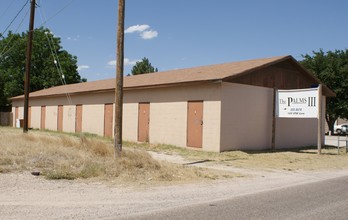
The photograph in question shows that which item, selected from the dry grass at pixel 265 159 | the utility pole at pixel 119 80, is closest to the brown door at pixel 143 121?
the dry grass at pixel 265 159

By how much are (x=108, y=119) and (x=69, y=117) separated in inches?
247

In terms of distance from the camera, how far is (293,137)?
890 inches

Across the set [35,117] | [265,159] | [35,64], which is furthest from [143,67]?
[265,159]

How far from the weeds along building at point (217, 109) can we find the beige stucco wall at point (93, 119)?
133 mm

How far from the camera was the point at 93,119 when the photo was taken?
89.2 ft

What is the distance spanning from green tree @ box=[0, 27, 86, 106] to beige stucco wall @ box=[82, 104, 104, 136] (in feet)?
80.3

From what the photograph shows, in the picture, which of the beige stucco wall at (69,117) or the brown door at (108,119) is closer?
the brown door at (108,119)

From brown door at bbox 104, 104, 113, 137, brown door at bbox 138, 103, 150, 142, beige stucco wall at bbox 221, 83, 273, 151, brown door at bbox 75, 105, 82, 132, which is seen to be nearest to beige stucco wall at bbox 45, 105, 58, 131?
brown door at bbox 75, 105, 82, 132

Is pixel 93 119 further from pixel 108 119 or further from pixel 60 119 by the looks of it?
pixel 60 119

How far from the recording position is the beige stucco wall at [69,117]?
29966 mm

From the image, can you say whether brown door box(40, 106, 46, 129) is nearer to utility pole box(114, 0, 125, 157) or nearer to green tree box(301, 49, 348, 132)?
utility pole box(114, 0, 125, 157)

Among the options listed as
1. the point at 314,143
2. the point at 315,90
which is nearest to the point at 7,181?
the point at 315,90

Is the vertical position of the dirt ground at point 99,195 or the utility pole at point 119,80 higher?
the utility pole at point 119,80

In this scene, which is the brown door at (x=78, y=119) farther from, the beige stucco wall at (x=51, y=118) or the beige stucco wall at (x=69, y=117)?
the beige stucco wall at (x=51, y=118)
